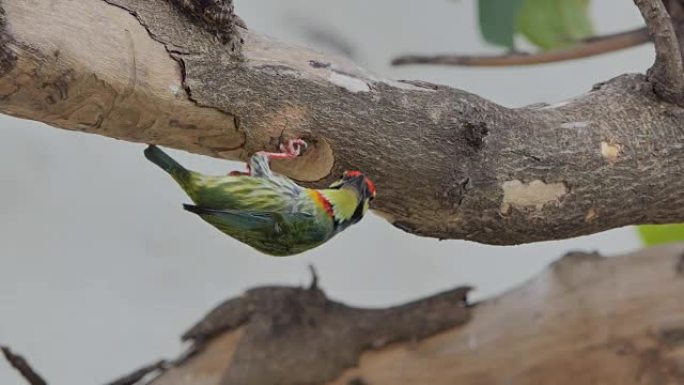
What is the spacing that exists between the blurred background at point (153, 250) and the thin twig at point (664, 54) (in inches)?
34.1

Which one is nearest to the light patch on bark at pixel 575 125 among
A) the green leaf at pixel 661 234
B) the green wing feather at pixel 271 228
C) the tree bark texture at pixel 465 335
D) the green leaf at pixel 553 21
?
the green wing feather at pixel 271 228

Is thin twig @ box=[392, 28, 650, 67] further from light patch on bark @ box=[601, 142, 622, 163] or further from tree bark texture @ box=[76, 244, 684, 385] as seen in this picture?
light patch on bark @ box=[601, 142, 622, 163]

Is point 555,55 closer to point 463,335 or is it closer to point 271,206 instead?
point 463,335

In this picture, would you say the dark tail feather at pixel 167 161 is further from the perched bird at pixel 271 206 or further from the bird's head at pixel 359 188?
the bird's head at pixel 359 188

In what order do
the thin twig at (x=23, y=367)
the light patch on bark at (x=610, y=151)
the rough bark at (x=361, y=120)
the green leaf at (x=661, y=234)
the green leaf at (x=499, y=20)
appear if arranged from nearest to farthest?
1. the rough bark at (x=361, y=120)
2. the light patch on bark at (x=610, y=151)
3. the thin twig at (x=23, y=367)
4. the green leaf at (x=661, y=234)
5. the green leaf at (x=499, y=20)

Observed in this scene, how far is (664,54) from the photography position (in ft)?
3.03

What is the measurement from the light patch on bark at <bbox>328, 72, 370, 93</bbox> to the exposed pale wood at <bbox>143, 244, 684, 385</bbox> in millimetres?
565

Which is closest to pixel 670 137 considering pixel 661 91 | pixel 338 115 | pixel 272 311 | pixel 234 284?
pixel 661 91

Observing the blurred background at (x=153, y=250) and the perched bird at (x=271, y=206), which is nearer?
the perched bird at (x=271, y=206)

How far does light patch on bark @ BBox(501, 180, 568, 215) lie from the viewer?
2.84ft

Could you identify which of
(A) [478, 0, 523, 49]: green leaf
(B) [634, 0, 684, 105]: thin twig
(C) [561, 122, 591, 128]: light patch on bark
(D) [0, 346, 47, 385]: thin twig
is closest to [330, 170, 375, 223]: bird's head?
(C) [561, 122, 591, 128]: light patch on bark

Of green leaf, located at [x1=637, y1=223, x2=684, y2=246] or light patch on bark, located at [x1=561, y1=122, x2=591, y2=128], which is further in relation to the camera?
green leaf, located at [x1=637, y1=223, x2=684, y2=246]

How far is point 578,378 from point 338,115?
66 centimetres

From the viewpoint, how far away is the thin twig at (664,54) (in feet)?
2.98
